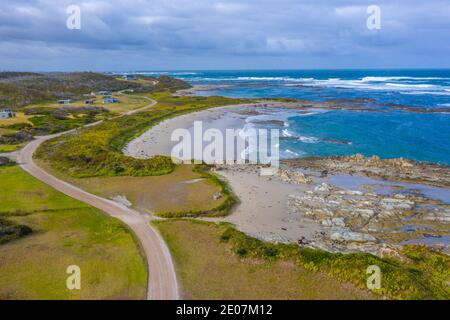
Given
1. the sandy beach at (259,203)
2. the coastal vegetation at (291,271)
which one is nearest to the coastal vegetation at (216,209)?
the sandy beach at (259,203)

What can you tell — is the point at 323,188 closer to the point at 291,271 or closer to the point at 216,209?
the point at 216,209

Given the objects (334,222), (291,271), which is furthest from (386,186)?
(291,271)

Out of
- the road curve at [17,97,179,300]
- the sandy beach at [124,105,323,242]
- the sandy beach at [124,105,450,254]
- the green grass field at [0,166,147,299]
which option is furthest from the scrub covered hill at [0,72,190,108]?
the sandy beach at [124,105,450,254]

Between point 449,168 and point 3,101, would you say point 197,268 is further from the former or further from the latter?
point 3,101

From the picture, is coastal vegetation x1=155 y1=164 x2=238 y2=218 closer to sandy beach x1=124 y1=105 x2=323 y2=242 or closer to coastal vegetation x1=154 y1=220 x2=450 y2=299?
sandy beach x1=124 y1=105 x2=323 y2=242

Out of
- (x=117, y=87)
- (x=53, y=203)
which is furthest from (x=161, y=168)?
(x=117, y=87)
